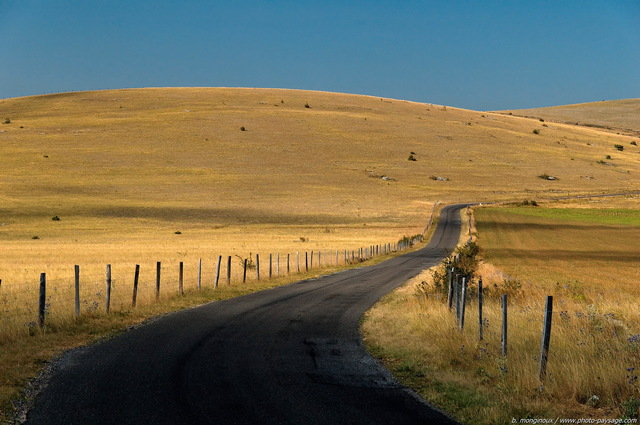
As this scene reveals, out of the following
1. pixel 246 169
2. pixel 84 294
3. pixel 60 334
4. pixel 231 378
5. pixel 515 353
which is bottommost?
pixel 84 294

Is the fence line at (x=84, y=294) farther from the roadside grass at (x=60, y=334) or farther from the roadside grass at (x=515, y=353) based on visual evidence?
the roadside grass at (x=515, y=353)

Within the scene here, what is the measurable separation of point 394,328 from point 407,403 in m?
6.59

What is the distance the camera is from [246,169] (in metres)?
104

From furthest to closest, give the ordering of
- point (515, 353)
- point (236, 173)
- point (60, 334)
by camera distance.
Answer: point (236, 173)
point (60, 334)
point (515, 353)

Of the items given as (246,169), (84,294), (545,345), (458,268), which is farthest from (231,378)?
(246,169)

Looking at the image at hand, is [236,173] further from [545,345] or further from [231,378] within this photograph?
[545,345]

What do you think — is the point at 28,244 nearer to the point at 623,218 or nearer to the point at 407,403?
the point at 407,403

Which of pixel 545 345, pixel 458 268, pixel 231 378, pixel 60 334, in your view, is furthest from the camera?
pixel 458 268

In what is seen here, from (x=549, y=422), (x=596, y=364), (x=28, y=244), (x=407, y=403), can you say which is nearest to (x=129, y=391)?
(x=407, y=403)

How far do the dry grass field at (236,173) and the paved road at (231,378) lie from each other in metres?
1.28

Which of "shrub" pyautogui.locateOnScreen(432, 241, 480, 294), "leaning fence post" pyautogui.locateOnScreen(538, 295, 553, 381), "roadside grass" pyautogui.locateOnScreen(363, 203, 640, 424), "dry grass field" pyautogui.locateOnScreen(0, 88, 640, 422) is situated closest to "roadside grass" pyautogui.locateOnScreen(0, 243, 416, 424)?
"dry grass field" pyautogui.locateOnScreen(0, 88, 640, 422)

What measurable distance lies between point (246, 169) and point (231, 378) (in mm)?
94762

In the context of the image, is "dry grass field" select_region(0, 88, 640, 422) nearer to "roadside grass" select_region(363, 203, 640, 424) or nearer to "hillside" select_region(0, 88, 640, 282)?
"hillside" select_region(0, 88, 640, 282)

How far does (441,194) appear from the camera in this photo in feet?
328
